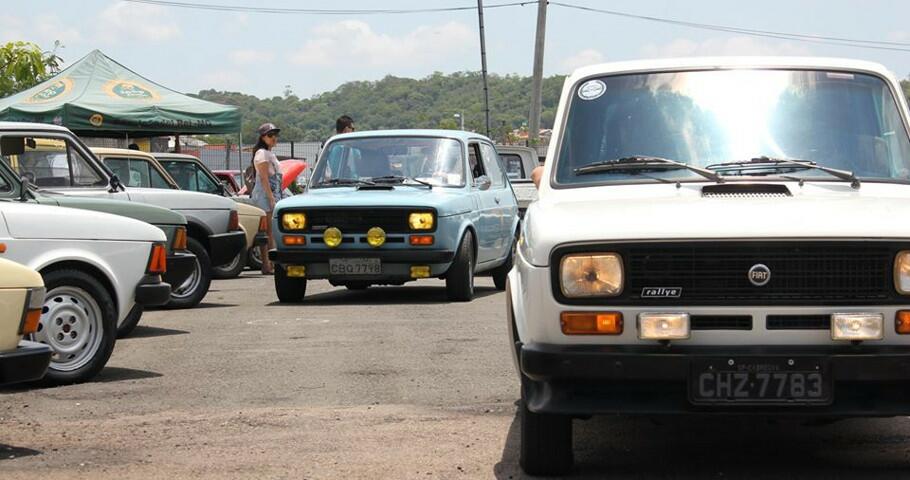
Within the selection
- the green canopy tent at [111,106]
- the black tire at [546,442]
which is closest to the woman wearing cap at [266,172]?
the green canopy tent at [111,106]

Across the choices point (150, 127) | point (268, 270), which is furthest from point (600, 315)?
point (150, 127)

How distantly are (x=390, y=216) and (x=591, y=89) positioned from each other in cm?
700

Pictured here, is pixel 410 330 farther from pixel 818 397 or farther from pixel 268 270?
pixel 268 270

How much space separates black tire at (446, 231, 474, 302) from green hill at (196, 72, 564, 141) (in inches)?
3280

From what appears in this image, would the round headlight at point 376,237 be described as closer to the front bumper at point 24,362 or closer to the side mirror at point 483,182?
the side mirror at point 483,182

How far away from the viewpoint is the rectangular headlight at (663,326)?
17.4 ft

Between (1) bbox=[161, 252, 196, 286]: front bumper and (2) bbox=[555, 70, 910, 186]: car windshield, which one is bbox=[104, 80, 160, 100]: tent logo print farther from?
(2) bbox=[555, 70, 910, 186]: car windshield

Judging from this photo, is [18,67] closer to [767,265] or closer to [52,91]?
[52,91]

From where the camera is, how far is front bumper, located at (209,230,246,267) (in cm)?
1459

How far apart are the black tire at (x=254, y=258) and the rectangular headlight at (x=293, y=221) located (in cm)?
645

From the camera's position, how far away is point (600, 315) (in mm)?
5348

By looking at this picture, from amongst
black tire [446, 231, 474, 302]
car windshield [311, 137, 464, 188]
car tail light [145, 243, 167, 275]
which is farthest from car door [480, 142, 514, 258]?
car tail light [145, 243, 167, 275]

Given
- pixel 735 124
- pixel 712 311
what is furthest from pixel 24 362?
pixel 735 124

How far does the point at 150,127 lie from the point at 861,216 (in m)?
18.0
